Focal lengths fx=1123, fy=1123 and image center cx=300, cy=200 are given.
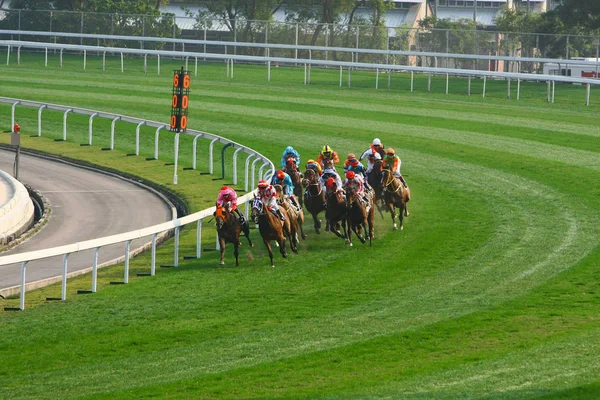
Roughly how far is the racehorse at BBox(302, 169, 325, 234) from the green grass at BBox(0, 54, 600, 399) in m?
0.53

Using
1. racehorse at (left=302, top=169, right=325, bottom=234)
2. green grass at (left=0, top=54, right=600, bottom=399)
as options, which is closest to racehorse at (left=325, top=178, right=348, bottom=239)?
green grass at (left=0, top=54, right=600, bottom=399)

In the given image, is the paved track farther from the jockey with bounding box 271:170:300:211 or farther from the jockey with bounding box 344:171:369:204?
the jockey with bounding box 344:171:369:204

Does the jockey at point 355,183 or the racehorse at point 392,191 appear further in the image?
the racehorse at point 392,191

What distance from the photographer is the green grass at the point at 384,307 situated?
1094cm

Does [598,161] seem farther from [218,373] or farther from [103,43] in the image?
[103,43]

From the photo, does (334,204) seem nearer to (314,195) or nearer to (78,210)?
(314,195)

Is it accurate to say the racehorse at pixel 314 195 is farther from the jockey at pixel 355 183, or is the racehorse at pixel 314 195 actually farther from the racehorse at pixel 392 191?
the racehorse at pixel 392 191

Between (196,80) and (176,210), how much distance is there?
19452 millimetres

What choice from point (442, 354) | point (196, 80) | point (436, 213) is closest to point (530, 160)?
point (436, 213)

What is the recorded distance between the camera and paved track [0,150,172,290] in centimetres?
1901

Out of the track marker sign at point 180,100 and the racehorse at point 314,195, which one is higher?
the track marker sign at point 180,100

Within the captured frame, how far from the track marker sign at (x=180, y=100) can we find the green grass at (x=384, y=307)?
1610 millimetres

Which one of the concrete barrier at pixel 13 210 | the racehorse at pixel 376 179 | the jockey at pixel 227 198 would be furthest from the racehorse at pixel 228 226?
the concrete barrier at pixel 13 210

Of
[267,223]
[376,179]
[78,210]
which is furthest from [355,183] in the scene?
[78,210]
